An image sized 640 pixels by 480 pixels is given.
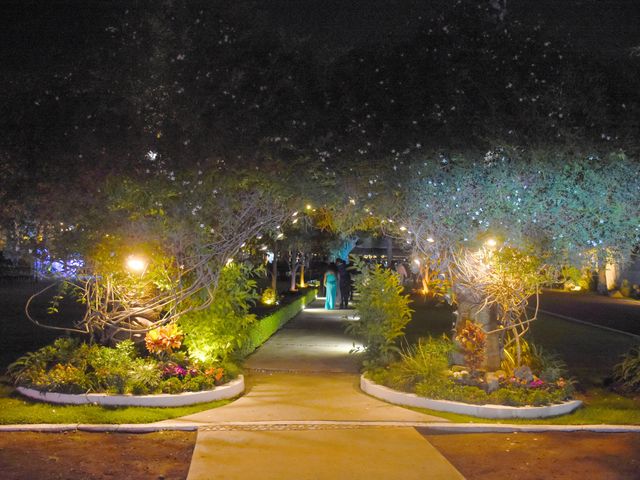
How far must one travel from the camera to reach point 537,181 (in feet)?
26.3

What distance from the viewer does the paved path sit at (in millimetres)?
6395

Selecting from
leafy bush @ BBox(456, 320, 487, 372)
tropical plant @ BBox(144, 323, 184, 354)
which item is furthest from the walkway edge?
tropical plant @ BBox(144, 323, 184, 354)

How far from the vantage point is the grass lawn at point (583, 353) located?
8.69 meters

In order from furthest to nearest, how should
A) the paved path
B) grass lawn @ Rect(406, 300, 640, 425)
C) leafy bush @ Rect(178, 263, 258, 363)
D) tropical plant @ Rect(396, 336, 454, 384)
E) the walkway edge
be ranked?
leafy bush @ Rect(178, 263, 258, 363) → tropical plant @ Rect(396, 336, 454, 384) → grass lawn @ Rect(406, 300, 640, 425) → the walkway edge → the paved path

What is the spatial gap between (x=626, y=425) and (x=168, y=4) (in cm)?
706

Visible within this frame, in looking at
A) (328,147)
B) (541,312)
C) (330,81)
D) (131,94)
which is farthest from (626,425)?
(541,312)

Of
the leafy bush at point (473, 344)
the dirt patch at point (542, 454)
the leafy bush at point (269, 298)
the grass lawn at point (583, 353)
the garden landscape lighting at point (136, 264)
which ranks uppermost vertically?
the garden landscape lighting at point (136, 264)

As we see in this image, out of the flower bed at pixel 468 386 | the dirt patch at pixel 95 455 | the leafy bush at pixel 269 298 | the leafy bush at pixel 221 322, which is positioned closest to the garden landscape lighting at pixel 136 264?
the leafy bush at pixel 221 322

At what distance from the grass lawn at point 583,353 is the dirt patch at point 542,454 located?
0.65 meters

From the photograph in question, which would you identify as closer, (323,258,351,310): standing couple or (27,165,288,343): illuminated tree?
(27,165,288,343): illuminated tree

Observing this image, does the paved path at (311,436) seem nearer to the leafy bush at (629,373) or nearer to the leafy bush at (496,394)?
the leafy bush at (496,394)

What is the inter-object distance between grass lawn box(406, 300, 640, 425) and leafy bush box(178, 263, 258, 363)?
3163 mm

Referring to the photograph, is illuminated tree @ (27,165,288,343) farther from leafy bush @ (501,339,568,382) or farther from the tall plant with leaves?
leafy bush @ (501,339,568,382)

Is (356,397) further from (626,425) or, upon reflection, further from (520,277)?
(626,425)
